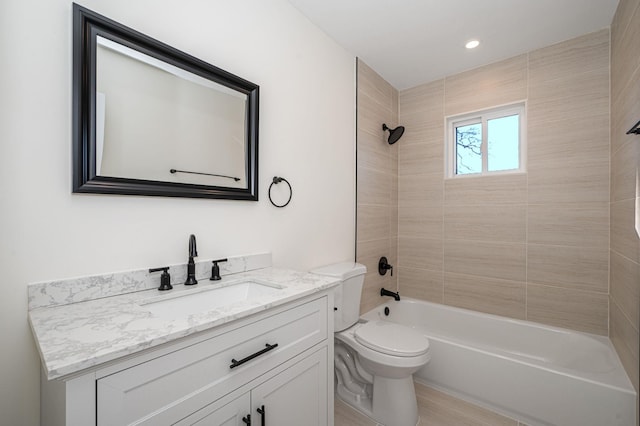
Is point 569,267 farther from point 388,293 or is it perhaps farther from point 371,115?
point 371,115

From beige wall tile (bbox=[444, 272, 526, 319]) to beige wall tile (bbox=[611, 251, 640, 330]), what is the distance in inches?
21.6

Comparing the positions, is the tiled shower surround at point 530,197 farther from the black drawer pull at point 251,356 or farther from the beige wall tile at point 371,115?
the black drawer pull at point 251,356

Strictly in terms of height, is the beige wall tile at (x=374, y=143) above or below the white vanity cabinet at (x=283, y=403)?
above

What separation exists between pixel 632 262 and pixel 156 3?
2.54m

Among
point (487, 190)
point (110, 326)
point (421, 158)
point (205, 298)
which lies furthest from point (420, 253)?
point (110, 326)

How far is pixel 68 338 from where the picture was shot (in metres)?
0.67

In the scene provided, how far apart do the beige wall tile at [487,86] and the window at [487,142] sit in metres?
0.07

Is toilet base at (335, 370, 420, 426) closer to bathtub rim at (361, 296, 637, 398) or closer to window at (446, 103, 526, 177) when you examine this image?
bathtub rim at (361, 296, 637, 398)

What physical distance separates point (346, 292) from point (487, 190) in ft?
5.02

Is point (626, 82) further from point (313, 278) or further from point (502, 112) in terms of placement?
point (313, 278)

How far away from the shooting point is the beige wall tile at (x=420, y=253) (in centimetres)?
268

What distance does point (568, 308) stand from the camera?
6.86 ft

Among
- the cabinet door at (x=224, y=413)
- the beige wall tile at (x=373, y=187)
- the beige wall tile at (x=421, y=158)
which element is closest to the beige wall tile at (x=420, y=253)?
the beige wall tile at (x=373, y=187)

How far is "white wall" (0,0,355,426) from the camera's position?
34.1 inches
